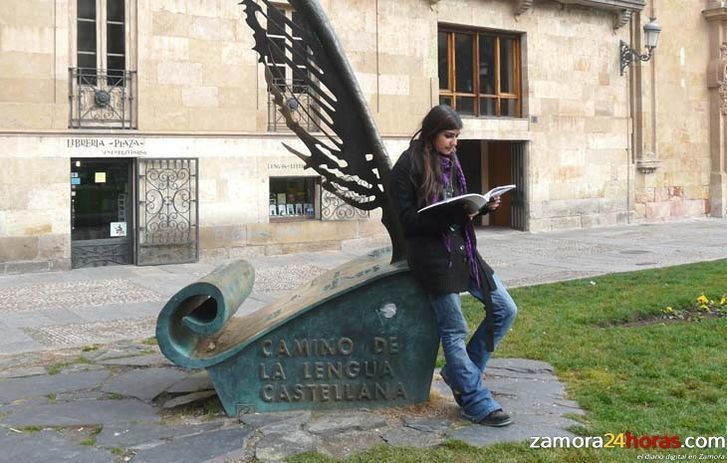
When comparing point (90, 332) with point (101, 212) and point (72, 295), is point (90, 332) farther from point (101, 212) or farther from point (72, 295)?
point (101, 212)

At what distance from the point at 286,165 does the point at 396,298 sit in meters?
11.3

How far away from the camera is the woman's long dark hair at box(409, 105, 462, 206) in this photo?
4.49 m

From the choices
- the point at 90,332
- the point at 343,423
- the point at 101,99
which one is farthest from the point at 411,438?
the point at 101,99

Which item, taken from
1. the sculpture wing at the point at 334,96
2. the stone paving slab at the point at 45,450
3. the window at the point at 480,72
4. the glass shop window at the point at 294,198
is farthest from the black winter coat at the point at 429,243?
the window at the point at 480,72

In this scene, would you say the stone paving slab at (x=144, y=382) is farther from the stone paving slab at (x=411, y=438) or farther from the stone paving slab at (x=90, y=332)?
the stone paving slab at (x=411, y=438)

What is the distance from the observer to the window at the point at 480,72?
19062mm

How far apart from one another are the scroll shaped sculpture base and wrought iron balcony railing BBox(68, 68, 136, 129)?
10100 mm

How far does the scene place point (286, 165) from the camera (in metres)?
15.8

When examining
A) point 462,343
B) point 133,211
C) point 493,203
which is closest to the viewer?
point 493,203

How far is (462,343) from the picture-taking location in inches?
183

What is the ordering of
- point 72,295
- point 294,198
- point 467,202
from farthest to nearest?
point 294,198, point 72,295, point 467,202

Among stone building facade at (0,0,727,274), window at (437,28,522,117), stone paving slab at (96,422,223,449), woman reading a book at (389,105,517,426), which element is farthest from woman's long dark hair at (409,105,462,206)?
window at (437,28,522,117)

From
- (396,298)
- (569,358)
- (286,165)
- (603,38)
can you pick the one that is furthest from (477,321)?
(603,38)

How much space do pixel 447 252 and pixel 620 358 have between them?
237cm
